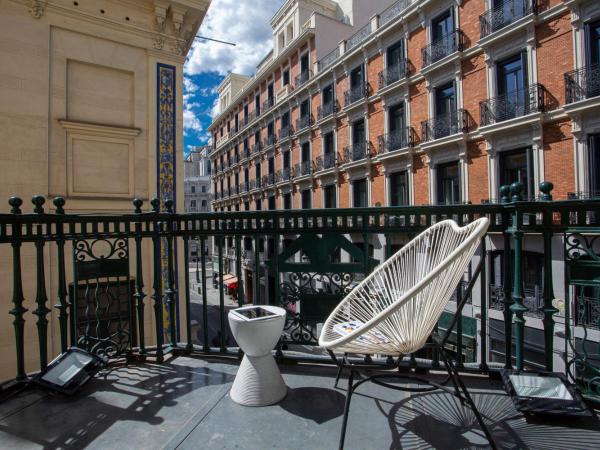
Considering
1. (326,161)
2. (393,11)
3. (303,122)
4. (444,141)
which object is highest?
(393,11)

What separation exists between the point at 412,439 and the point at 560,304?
1060 centimetres

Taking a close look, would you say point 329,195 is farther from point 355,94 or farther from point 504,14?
point 504,14

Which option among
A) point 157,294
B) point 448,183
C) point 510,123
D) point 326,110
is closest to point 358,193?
point 448,183

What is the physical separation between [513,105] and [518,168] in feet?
7.15

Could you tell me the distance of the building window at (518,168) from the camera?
39.0 ft

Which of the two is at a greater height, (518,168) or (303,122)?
(303,122)

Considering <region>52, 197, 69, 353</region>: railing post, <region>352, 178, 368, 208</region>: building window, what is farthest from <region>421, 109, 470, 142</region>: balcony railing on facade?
<region>52, 197, 69, 353</region>: railing post

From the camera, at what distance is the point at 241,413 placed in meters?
2.04

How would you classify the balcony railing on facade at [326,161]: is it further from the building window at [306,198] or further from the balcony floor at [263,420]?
the balcony floor at [263,420]

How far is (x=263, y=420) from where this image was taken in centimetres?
197

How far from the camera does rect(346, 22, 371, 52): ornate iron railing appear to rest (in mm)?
18047

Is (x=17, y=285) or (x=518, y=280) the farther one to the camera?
(x=17, y=285)

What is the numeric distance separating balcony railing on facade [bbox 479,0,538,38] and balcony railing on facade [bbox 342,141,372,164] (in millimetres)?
6675

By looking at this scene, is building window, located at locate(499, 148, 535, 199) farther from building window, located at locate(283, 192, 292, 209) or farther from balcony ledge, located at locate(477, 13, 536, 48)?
building window, located at locate(283, 192, 292, 209)
